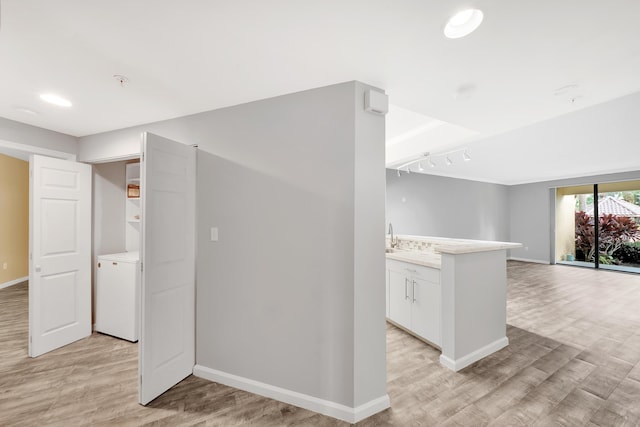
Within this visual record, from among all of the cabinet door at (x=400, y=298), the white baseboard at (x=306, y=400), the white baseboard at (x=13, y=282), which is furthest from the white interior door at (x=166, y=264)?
the white baseboard at (x=13, y=282)

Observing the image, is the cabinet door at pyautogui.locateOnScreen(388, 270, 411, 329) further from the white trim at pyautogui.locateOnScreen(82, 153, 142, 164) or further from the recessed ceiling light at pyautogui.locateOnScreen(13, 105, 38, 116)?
the recessed ceiling light at pyautogui.locateOnScreen(13, 105, 38, 116)

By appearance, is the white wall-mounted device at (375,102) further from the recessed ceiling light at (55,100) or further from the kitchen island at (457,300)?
the recessed ceiling light at (55,100)

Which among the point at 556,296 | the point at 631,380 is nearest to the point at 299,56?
the point at 631,380

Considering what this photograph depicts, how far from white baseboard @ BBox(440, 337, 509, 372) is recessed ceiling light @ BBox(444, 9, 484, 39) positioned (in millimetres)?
2630

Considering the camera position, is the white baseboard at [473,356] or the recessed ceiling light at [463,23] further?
the white baseboard at [473,356]

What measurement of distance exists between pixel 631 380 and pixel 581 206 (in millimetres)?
7690

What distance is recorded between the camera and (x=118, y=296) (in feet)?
10.4

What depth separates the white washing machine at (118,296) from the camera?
3062 mm

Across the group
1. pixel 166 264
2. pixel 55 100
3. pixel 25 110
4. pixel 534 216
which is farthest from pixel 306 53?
pixel 534 216

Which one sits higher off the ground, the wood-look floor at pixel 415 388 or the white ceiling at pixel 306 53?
the white ceiling at pixel 306 53

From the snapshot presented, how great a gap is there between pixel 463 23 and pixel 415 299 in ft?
8.50

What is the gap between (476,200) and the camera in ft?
26.3

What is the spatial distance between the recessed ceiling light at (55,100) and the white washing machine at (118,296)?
1666mm

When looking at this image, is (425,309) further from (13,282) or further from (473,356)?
(13,282)
